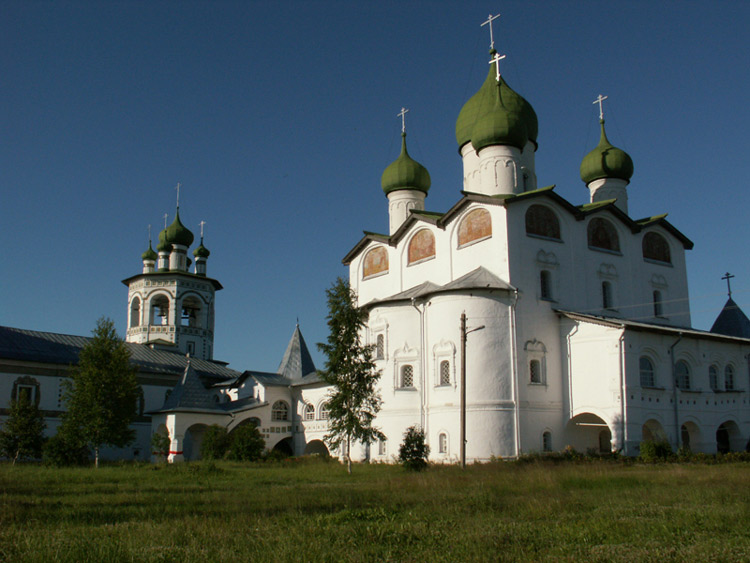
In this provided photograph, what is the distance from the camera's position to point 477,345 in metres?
22.0

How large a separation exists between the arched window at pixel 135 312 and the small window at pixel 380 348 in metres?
20.9

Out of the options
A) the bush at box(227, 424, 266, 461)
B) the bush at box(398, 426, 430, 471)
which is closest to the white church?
the bush at box(398, 426, 430, 471)

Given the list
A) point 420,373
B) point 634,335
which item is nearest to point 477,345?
point 420,373

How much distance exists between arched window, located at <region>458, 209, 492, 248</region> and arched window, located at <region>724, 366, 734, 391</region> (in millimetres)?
9704

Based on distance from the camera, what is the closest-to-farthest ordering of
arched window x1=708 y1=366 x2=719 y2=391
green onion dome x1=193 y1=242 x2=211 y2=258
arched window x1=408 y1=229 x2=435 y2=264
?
1. arched window x1=708 y1=366 x2=719 y2=391
2. arched window x1=408 y1=229 x2=435 y2=264
3. green onion dome x1=193 y1=242 x2=211 y2=258

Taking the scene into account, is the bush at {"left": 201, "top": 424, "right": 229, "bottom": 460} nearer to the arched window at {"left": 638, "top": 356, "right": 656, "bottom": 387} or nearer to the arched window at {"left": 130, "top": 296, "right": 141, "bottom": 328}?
the arched window at {"left": 638, "top": 356, "right": 656, "bottom": 387}

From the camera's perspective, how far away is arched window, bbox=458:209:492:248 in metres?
23.3

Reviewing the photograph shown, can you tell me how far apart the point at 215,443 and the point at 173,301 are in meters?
15.8

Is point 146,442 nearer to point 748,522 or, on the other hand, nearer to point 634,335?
point 634,335

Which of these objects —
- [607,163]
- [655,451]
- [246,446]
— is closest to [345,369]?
[246,446]

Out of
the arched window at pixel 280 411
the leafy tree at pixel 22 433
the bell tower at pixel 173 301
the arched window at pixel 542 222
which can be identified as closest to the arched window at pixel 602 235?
the arched window at pixel 542 222

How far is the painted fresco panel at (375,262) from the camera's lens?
2799 cm

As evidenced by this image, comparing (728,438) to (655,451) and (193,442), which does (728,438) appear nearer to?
(655,451)

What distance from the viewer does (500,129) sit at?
1004 inches
